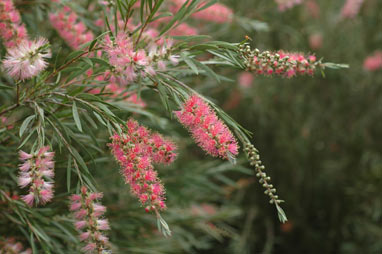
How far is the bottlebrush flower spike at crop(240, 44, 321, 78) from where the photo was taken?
2.29ft

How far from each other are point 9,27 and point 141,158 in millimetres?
388

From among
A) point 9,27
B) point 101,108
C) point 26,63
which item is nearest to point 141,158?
point 101,108

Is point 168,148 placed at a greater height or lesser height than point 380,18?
lesser

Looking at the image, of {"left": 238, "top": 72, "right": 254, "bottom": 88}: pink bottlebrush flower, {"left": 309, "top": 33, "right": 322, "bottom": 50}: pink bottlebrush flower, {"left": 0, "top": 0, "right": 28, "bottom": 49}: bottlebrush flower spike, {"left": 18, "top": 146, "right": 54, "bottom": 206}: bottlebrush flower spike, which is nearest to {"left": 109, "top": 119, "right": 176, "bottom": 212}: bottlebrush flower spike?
{"left": 18, "top": 146, "right": 54, "bottom": 206}: bottlebrush flower spike

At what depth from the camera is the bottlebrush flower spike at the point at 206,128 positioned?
2.17ft

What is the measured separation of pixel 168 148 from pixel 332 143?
1651 mm

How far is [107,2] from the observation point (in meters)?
0.90

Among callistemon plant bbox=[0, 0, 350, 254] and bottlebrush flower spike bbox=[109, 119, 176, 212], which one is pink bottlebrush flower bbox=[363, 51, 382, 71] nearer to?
callistemon plant bbox=[0, 0, 350, 254]

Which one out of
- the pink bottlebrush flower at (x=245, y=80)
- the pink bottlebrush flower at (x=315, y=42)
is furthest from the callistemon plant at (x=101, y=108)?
the pink bottlebrush flower at (x=315, y=42)

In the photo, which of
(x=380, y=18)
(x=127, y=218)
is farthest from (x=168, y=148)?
(x=380, y=18)

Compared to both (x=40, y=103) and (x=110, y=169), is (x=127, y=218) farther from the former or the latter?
(x=40, y=103)

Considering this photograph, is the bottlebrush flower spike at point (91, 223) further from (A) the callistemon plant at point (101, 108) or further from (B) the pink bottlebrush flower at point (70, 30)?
(B) the pink bottlebrush flower at point (70, 30)

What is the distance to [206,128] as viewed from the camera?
0.66m

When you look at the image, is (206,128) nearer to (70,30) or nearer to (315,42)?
(70,30)
